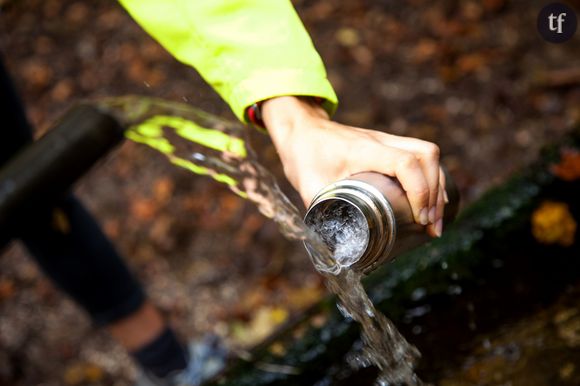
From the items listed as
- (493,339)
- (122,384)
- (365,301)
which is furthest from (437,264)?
(122,384)

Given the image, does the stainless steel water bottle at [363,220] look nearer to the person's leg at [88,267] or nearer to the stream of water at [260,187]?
the stream of water at [260,187]

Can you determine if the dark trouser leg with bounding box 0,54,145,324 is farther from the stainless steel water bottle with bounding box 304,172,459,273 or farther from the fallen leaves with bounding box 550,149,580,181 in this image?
the fallen leaves with bounding box 550,149,580,181

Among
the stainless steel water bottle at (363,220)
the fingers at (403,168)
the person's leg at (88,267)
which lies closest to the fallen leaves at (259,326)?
the person's leg at (88,267)

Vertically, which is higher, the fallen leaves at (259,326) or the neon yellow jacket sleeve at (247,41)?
the neon yellow jacket sleeve at (247,41)

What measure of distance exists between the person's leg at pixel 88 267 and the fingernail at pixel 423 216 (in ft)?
3.25

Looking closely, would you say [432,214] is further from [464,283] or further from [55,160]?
[55,160]

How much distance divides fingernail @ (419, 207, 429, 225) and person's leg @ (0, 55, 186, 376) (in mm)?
992

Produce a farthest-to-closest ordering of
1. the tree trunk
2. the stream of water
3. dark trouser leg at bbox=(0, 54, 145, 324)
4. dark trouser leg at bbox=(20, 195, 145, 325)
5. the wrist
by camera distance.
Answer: dark trouser leg at bbox=(20, 195, 145, 325) → dark trouser leg at bbox=(0, 54, 145, 324) → the tree trunk → the stream of water → the wrist

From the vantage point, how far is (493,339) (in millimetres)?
1581

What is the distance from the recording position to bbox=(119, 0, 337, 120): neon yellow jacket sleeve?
1081mm

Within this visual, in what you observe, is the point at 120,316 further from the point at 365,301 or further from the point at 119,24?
the point at 119,24

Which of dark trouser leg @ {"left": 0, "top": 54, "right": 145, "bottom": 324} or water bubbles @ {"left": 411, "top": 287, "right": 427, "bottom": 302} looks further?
dark trouser leg @ {"left": 0, "top": 54, "right": 145, "bottom": 324}

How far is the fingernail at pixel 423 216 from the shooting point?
1.00 meters

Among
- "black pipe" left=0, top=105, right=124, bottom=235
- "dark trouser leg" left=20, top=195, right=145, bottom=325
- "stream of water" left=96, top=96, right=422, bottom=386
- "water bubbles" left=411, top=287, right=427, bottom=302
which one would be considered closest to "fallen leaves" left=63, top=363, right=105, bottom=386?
"dark trouser leg" left=20, top=195, right=145, bottom=325
